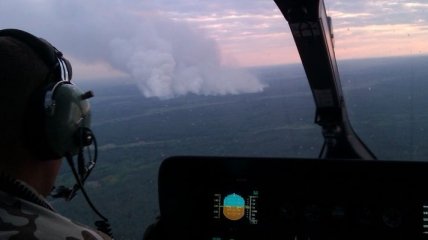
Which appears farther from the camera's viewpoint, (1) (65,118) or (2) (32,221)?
(1) (65,118)

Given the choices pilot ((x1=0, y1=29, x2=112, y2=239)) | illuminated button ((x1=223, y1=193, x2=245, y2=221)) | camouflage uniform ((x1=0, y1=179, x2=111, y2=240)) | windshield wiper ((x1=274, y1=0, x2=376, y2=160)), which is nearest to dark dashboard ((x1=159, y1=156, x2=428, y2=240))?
illuminated button ((x1=223, y1=193, x2=245, y2=221))

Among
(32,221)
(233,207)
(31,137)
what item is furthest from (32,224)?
(233,207)

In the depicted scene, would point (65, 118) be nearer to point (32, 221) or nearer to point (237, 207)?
point (32, 221)

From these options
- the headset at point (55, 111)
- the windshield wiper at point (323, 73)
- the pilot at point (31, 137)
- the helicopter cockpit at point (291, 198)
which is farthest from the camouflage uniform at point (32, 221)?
the windshield wiper at point (323, 73)

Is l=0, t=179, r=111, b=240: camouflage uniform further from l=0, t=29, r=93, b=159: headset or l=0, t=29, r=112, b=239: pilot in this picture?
l=0, t=29, r=93, b=159: headset

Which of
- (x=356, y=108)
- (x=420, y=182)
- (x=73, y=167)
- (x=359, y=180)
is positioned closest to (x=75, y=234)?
(x=73, y=167)
